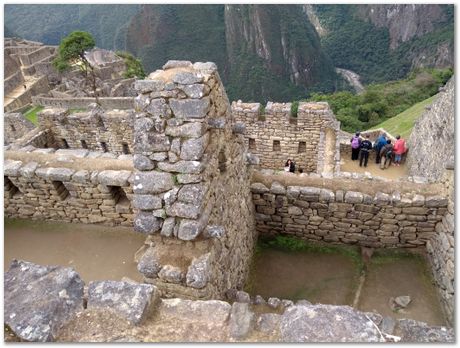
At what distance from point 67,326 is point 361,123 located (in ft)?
89.0

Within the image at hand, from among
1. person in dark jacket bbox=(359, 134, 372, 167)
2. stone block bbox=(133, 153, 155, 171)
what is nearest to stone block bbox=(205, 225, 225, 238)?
stone block bbox=(133, 153, 155, 171)

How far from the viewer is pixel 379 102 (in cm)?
2956

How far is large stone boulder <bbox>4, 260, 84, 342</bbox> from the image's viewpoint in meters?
2.31

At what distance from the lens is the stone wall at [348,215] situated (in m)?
4.99

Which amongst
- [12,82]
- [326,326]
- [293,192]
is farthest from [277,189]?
[12,82]

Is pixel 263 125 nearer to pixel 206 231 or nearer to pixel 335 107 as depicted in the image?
pixel 206 231

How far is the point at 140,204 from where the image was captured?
11.5ft

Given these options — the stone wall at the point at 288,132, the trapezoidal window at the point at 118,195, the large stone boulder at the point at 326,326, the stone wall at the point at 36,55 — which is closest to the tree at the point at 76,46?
the stone wall at the point at 36,55

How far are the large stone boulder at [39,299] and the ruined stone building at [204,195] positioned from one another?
A: 0.92 meters

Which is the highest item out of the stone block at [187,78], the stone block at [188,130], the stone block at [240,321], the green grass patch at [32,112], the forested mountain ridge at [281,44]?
the forested mountain ridge at [281,44]

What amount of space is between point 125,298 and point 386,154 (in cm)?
985

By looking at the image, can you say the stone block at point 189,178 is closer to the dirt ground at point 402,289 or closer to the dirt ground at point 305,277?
the dirt ground at point 305,277

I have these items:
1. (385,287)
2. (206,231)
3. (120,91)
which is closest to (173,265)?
(206,231)

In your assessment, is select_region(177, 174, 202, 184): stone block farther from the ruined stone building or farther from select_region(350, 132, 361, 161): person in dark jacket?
select_region(350, 132, 361, 161): person in dark jacket
